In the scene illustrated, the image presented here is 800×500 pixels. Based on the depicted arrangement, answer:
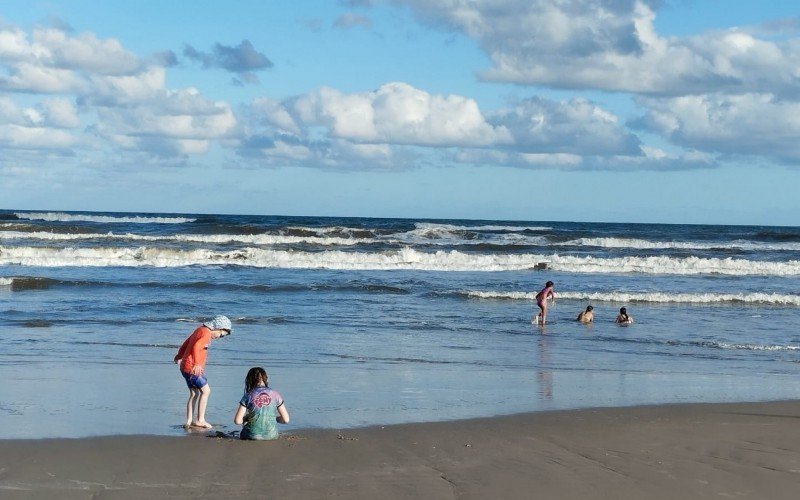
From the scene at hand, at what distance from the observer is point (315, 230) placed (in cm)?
5556

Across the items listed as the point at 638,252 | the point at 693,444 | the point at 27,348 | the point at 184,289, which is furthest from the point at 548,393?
the point at 638,252

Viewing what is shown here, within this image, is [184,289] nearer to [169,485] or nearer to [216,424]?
[216,424]

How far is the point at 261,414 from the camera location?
809 cm

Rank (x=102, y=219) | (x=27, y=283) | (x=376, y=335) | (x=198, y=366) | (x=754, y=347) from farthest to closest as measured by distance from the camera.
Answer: (x=102, y=219) → (x=27, y=283) → (x=376, y=335) → (x=754, y=347) → (x=198, y=366)

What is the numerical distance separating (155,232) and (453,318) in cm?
3708

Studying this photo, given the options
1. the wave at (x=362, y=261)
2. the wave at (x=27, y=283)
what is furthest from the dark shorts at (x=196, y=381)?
the wave at (x=362, y=261)

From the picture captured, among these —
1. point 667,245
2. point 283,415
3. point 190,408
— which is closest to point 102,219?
point 667,245

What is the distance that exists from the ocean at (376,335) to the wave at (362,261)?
13cm

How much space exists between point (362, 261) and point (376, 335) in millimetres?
19130

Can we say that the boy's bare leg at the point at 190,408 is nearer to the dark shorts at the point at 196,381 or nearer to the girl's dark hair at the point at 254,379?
the dark shorts at the point at 196,381

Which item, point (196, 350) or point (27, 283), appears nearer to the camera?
point (196, 350)

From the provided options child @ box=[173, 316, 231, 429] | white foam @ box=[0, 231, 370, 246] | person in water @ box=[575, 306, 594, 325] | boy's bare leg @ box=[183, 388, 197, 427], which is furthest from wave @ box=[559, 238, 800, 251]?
boy's bare leg @ box=[183, 388, 197, 427]

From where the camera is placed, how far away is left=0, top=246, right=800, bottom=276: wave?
1299 inches

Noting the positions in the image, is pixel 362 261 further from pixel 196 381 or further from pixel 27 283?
pixel 196 381
